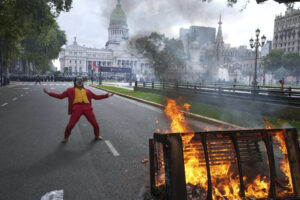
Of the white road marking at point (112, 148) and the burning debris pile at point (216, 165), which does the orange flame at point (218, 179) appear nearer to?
the burning debris pile at point (216, 165)

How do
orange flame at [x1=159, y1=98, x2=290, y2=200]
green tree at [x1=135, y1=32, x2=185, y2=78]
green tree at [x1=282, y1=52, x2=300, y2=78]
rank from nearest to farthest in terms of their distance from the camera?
orange flame at [x1=159, y1=98, x2=290, y2=200] → green tree at [x1=135, y1=32, x2=185, y2=78] → green tree at [x1=282, y1=52, x2=300, y2=78]

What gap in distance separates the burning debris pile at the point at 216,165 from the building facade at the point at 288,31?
9200 cm

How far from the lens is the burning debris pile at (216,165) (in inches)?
104

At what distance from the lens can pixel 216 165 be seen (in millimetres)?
2982

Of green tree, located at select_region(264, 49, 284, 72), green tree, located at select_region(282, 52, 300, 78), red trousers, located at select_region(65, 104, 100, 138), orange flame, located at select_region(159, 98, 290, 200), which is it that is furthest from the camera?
green tree, located at select_region(264, 49, 284, 72)

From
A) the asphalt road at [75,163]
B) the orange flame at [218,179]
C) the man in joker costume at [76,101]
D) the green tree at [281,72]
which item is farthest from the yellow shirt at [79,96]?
the green tree at [281,72]

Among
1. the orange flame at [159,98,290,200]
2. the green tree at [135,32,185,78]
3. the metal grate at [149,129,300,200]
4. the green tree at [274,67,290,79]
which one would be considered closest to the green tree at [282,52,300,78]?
the green tree at [274,67,290,79]

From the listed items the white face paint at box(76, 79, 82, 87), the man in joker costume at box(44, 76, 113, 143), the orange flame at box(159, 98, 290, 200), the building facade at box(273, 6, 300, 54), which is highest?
the building facade at box(273, 6, 300, 54)

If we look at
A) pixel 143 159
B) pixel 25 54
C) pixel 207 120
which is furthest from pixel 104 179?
pixel 25 54

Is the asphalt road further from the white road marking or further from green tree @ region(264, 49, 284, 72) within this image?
green tree @ region(264, 49, 284, 72)

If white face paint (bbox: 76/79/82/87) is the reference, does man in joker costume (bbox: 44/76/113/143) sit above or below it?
below

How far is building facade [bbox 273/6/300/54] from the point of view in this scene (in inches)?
3337

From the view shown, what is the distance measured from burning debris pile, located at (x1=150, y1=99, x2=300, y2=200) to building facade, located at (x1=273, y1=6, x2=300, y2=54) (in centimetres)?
9200

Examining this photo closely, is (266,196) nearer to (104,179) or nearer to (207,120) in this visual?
(104,179)
